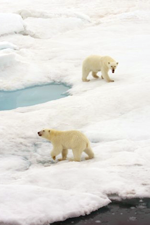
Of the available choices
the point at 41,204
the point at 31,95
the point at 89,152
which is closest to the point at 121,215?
the point at 41,204

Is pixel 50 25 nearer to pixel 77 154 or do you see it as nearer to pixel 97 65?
pixel 97 65

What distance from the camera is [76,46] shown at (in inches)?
504

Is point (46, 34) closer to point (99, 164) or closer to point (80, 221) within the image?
point (99, 164)

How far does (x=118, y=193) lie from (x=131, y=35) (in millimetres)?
10366

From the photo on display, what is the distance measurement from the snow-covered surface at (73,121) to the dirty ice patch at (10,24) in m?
0.04

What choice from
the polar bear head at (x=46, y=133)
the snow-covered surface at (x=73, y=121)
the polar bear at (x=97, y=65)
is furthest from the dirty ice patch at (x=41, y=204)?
the polar bear at (x=97, y=65)

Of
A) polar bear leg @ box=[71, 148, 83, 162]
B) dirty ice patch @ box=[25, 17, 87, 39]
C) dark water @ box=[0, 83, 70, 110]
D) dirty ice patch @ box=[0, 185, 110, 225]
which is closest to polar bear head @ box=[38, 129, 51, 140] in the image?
polar bear leg @ box=[71, 148, 83, 162]

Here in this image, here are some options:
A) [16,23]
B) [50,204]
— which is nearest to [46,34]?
[16,23]

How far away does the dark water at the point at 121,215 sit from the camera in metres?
3.82

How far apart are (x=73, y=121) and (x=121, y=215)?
307 cm

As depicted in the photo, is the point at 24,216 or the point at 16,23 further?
the point at 16,23

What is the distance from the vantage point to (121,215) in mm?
3926

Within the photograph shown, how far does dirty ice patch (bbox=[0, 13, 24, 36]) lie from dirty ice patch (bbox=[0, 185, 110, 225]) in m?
10.7

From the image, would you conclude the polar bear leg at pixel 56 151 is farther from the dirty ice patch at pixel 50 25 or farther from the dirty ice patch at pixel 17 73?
the dirty ice patch at pixel 50 25
